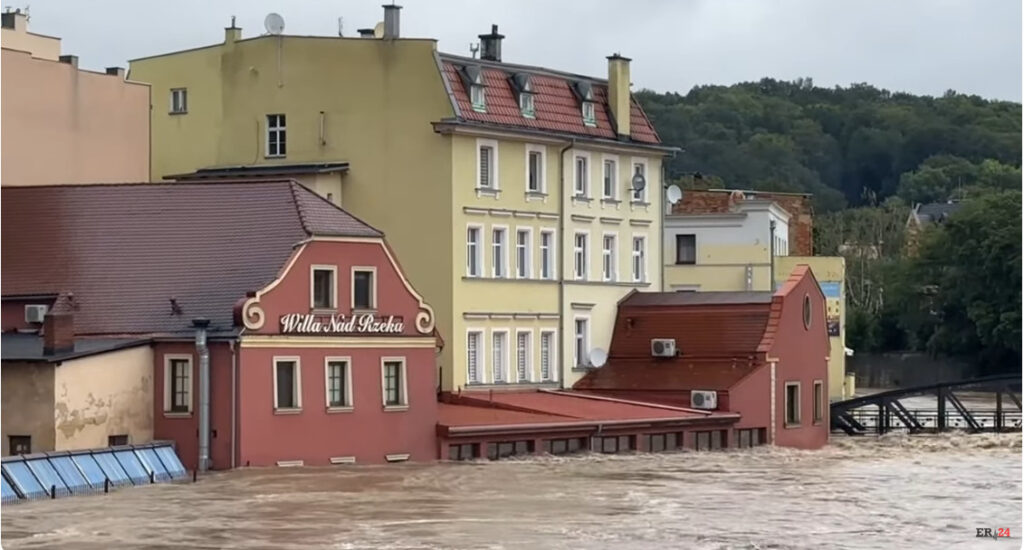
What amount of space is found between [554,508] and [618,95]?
3336cm

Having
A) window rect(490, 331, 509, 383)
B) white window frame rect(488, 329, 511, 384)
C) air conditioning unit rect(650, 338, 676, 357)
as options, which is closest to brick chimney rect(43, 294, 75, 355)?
white window frame rect(488, 329, 511, 384)

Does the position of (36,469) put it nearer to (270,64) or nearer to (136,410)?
(136,410)

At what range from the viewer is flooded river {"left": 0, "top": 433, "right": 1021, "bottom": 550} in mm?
49969

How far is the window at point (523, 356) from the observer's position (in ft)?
271

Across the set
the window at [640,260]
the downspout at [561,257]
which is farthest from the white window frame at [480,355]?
the window at [640,260]

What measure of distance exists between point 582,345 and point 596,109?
837cm

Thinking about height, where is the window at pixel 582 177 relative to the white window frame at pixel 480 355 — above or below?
above

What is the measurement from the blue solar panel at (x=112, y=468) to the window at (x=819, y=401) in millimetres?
33197

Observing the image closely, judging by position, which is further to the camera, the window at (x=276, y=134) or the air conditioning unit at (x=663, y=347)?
the air conditioning unit at (x=663, y=347)

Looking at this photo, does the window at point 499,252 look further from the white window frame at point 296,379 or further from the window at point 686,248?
the window at point 686,248

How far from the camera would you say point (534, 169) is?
8338 cm

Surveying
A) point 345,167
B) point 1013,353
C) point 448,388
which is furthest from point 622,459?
point 1013,353

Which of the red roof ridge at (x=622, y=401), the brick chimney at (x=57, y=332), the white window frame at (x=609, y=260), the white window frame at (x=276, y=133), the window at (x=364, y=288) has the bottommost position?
the red roof ridge at (x=622, y=401)

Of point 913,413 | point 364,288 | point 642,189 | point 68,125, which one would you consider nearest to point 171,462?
point 364,288
